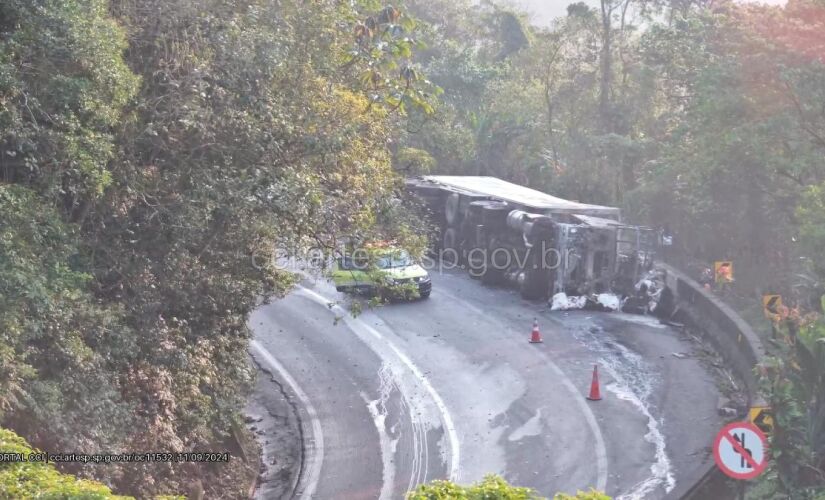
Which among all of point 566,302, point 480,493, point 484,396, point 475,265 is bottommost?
point 484,396

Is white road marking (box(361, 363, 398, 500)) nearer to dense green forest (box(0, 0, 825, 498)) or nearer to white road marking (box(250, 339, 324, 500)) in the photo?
white road marking (box(250, 339, 324, 500))

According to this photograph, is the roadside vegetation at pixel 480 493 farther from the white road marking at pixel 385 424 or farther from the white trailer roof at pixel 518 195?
the white trailer roof at pixel 518 195

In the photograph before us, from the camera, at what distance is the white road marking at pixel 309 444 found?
12320 mm

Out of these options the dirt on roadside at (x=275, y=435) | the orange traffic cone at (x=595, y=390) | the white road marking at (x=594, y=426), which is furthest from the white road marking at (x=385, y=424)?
the orange traffic cone at (x=595, y=390)

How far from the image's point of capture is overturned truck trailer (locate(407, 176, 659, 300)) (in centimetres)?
2045

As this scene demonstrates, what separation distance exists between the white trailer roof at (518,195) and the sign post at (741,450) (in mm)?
13487

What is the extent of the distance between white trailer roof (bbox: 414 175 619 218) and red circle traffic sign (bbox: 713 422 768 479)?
44.2ft

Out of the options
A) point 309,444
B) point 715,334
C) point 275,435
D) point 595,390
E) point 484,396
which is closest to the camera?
point 309,444

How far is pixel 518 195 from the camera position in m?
25.2

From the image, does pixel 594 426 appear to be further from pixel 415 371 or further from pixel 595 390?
pixel 415 371

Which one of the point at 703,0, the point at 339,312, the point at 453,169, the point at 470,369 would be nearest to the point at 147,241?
the point at 470,369

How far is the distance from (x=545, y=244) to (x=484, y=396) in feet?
21.3

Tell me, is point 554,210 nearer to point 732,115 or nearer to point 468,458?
point 732,115

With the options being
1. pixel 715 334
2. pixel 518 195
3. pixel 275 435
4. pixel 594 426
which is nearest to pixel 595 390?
pixel 594 426
